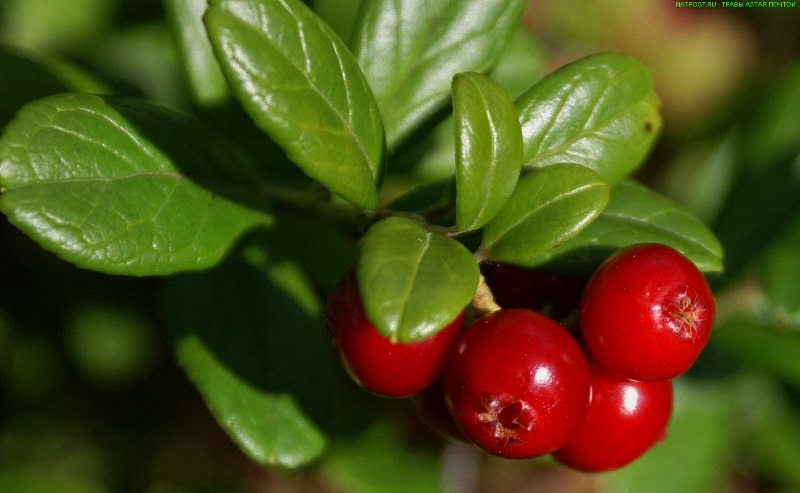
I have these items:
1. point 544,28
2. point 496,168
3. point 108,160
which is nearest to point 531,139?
point 496,168

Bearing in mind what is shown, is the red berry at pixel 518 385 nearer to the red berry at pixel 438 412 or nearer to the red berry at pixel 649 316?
the red berry at pixel 649 316

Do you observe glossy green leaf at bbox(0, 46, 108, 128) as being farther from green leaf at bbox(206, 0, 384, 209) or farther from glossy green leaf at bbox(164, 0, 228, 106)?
green leaf at bbox(206, 0, 384, 209)

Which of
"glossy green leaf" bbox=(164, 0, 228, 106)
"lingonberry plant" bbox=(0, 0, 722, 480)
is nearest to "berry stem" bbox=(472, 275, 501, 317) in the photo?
"lingonberry plant" bbox=(0, 0, 722, 480)

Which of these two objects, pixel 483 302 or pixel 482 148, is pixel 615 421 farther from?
pixel 482 148

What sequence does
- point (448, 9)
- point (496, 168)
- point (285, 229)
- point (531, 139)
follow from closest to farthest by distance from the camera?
point (496, 168), point (531, 139), point (448, 9), point (285, 229)

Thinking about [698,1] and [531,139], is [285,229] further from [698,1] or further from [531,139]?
[698,1]
